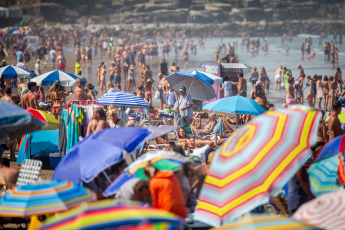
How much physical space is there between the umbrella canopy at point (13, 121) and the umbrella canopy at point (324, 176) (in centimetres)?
312

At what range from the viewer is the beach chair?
6500mm

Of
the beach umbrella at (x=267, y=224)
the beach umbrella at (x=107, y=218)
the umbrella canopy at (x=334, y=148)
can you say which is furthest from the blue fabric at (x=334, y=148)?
the beach umbrella at (x=107, y=218)

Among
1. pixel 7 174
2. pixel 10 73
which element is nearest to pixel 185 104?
pixel 10 73

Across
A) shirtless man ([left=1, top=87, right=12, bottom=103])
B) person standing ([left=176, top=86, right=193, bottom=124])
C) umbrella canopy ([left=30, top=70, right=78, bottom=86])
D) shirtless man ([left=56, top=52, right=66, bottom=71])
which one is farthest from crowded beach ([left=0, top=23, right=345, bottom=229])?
shirtless man ([left=56, top=52, right=66, bottom=71])

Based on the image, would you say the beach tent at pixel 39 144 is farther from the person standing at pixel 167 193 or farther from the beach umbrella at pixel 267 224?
the beach umbrella at pixel 267 224

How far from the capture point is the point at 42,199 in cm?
501

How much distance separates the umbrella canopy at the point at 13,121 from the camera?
19.4 ft

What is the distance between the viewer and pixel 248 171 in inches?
182

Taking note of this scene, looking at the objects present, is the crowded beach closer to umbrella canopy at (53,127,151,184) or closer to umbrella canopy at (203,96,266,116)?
umbrella canopy at (53,127,151,184)

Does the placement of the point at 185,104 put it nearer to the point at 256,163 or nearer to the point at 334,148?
the point at 334,148

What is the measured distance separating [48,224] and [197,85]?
9.77m

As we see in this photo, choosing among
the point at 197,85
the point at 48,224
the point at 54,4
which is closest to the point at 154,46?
the point at 197,85

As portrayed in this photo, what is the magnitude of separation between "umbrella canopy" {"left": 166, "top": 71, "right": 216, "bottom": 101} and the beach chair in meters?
6.86

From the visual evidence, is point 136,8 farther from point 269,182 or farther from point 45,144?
point 269,182
